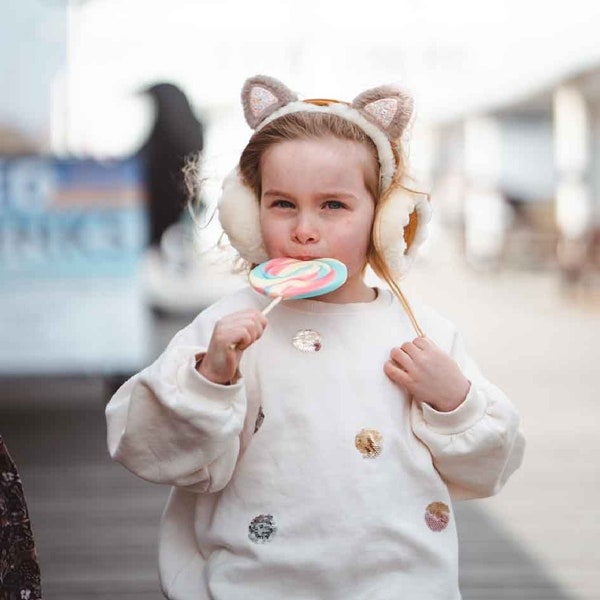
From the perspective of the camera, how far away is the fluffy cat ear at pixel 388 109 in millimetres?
1690

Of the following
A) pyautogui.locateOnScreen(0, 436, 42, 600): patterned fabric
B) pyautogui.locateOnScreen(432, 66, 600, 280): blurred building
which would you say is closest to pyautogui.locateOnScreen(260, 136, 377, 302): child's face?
pyautogui.locateOnScreen(0, 436, 42, 600): patterned fabric

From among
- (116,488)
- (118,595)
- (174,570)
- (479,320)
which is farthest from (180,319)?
(174,570)

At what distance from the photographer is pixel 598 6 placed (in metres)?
14.7

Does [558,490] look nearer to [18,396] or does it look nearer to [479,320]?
[18,396]

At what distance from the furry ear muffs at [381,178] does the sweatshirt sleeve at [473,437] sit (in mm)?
225

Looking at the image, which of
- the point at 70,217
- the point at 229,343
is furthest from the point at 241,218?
the point at 70,217

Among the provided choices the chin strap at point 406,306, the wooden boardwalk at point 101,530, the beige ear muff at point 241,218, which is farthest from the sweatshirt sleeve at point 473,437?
the wooden boardwalk at point 101,530

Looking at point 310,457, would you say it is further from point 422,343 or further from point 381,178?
point 381,178

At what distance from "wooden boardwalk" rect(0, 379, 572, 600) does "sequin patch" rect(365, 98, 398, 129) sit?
1.81 m

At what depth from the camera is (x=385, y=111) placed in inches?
66.7

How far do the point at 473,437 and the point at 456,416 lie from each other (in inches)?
1.5

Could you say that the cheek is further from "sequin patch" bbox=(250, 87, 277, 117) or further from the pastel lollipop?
"sequin patch" bbox=(250, 87, 277, 117)

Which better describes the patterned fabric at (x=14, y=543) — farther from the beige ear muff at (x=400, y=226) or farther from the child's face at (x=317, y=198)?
the beige ear muff at (x=400, y=226)

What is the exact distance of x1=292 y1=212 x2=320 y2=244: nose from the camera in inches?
64.3
